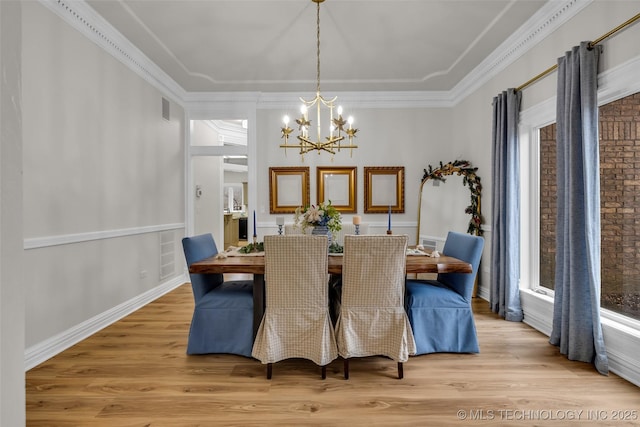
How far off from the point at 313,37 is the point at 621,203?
3.01 m

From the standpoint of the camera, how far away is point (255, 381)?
2.34 m

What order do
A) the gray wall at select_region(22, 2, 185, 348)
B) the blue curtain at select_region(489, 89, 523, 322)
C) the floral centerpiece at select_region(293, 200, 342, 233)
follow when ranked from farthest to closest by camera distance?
1. the blue curtain at select_region(489, 89, 523, 322)
2. the floral centerpiece at select_region(293, 200, 342, 233)
3. the gray wall at select_region(22, 2, 185, 348)

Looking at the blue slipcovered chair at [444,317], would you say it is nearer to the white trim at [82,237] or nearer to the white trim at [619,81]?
the white trim at [619,81]

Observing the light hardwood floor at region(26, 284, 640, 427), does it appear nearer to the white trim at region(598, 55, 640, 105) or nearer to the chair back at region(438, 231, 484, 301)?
the chair back at region(438, 231, 484, 301)

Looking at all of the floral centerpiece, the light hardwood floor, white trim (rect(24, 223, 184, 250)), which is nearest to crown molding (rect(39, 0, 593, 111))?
white trim (rect(24, 223, 184, 250))

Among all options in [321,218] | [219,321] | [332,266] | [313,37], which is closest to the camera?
[332,266]

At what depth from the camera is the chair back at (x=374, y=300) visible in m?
2.32

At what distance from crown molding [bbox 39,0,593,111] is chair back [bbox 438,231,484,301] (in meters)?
1.96

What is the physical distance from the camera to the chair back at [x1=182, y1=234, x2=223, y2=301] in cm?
273

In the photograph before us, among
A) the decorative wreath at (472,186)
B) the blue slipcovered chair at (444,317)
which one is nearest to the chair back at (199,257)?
the blue slipcovered chair at (444,317)

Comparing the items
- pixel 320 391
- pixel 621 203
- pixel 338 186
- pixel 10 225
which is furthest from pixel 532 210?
pixel 10 225

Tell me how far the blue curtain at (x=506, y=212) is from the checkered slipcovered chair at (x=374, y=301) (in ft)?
5.78

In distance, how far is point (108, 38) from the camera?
338 cm

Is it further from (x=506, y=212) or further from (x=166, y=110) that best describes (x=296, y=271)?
(x=166, y=110)
